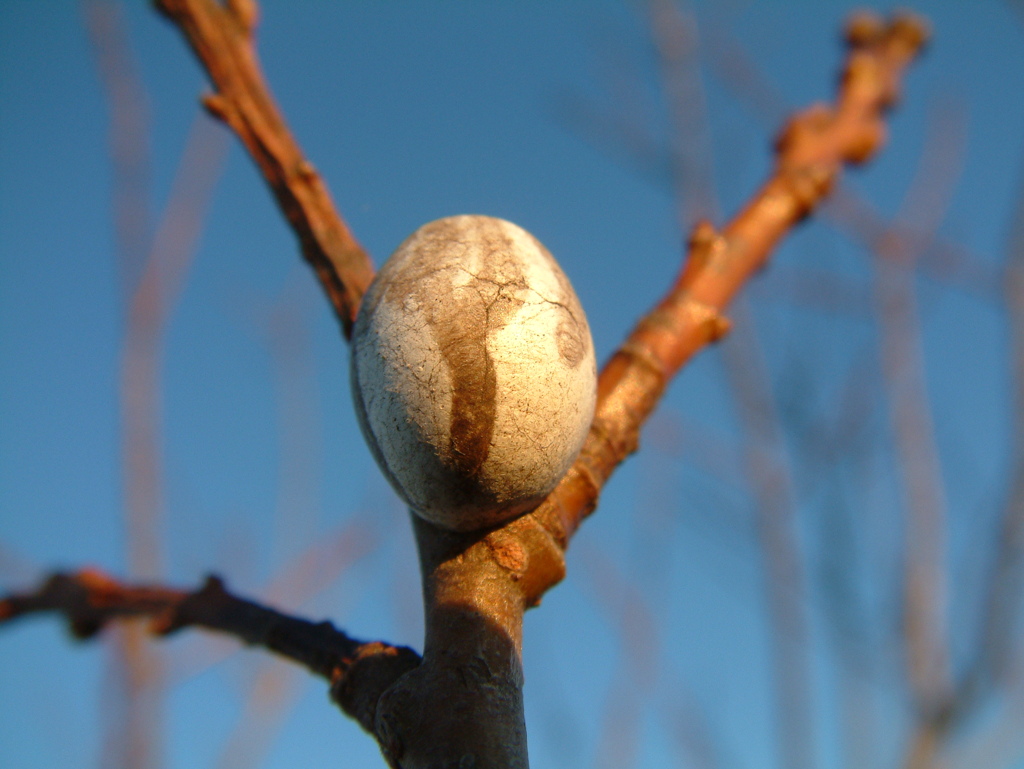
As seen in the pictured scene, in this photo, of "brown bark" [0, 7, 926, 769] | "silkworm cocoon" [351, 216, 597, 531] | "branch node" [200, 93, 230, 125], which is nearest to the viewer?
"brown bark" [0, 7, 926, 769]

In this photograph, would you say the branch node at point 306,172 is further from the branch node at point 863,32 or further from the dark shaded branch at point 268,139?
the branch node at point 863,32

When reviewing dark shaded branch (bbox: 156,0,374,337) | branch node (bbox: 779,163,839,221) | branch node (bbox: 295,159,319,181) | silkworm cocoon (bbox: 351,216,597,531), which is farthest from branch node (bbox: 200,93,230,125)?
branch node (bbox: 779,163,839,221)

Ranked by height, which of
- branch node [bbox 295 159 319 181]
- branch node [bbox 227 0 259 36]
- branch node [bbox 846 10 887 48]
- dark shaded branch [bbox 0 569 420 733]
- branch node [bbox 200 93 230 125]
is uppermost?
branch node [bbox 846 10 887 48]

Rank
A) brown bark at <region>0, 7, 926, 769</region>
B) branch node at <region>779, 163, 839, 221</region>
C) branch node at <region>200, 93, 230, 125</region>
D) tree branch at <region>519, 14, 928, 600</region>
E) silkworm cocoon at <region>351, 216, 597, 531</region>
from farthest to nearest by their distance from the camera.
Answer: branch node at <region>779, 163, 839, 221</region>
branch node at <region>200, 93, 230, 125</region>
tree branch at <region>519, 14, 928, 600</region>
silkworm cocoon at <region>351, 216, 597, 531</region>
brown bark at <region>0, 7, 926, 769</region>

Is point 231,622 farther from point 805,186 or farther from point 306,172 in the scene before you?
point 805,186

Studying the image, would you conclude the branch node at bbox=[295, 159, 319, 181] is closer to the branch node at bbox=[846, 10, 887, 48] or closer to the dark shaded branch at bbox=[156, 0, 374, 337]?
the dark shaded branch at bbox=[156, 0, 374, 337]
